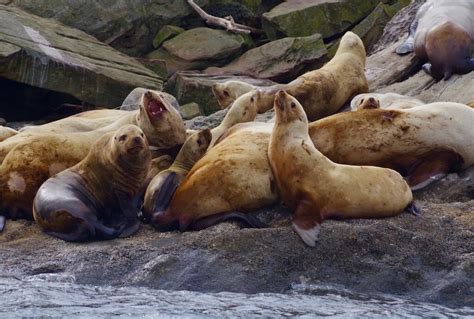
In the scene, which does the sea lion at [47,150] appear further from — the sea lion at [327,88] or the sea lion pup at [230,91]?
the sea lion pup at [230,91]

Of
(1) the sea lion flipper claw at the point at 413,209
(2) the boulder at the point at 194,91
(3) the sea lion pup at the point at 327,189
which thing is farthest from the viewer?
(2) the boulder at the point at 194,91

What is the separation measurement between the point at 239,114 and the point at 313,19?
1072 centimetres

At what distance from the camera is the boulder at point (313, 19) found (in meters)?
18.7

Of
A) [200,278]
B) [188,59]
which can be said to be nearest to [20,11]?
[188,59]

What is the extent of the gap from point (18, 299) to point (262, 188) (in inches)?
73.5

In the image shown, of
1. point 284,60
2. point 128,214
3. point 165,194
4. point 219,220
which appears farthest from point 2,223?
point 284,60

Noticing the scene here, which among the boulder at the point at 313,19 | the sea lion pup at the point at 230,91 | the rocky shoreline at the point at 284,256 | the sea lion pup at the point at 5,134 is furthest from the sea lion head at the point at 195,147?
the boulder at the point at 313,19

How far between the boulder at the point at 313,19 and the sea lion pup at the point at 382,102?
996 centimetres

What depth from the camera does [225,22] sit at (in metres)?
19.0

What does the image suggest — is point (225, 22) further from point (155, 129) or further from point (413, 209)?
point (413, 209)

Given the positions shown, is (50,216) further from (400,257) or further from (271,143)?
(400,257)

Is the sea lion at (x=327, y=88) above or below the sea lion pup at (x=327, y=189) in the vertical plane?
below

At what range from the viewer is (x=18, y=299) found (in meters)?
5.35

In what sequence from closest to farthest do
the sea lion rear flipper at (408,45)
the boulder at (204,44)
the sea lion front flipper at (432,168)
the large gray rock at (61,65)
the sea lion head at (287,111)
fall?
the sea lion head at (287,111) → the sea lion front flipper at (432,168) → the sea lion rear flipper at (408,45) → the large gray rock at (61,65) → the boulder at (204,44)
